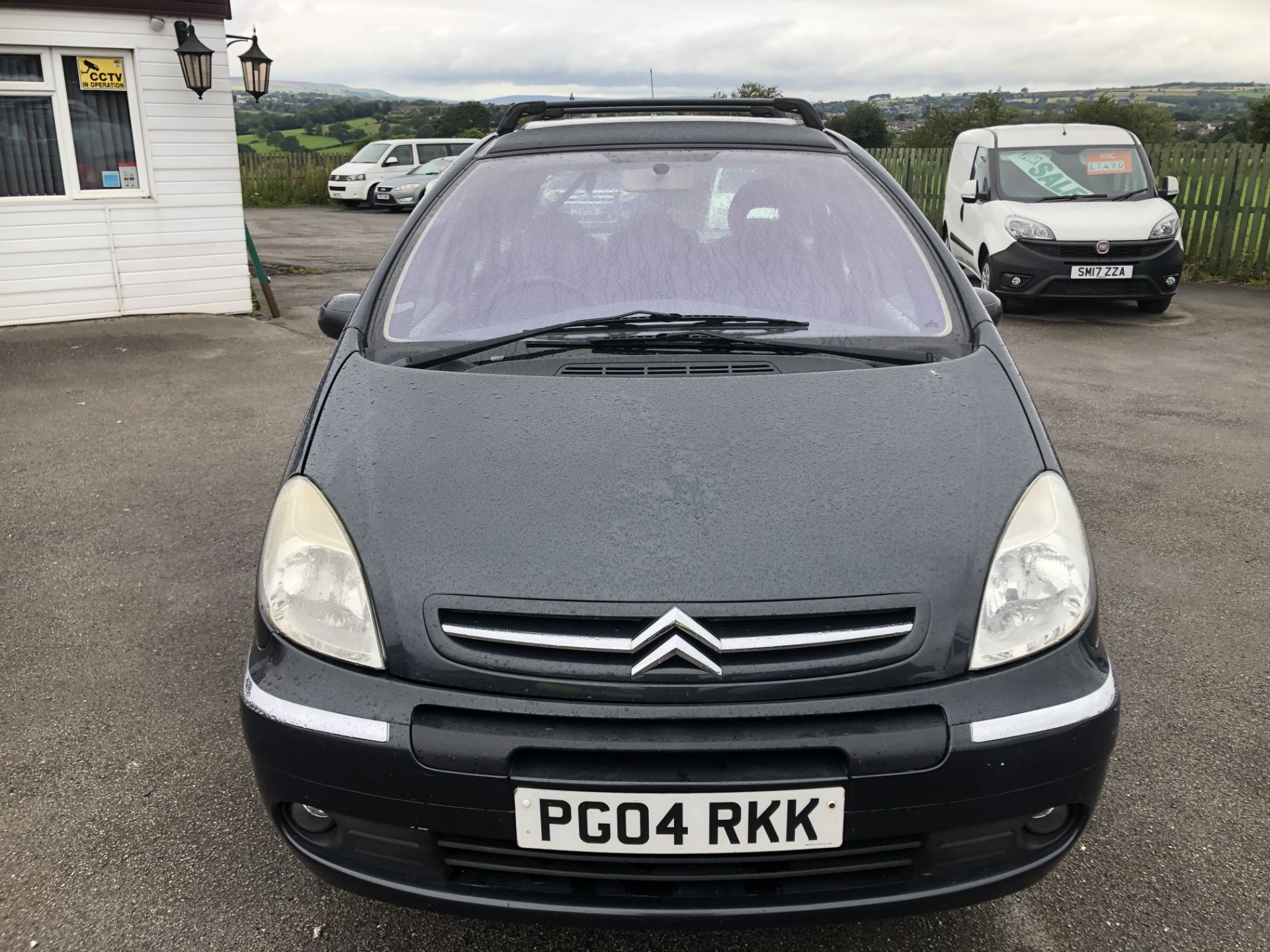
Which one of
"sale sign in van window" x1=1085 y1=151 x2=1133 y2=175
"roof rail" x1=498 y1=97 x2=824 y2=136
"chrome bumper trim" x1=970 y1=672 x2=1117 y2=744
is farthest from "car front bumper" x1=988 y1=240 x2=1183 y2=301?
"chrome bumper trim" x1=970 y1=672 x2=1117 y2=744

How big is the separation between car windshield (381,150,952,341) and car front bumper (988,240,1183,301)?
7.69 m

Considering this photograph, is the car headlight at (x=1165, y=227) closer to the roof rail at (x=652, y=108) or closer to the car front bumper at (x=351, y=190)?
the roof rail at (x=652, y=108)

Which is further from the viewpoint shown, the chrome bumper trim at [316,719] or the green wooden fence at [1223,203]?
the green wooden fence at [1223,203]

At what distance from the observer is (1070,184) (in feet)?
35.0

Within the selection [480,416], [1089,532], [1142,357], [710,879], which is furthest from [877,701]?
[1142,357]

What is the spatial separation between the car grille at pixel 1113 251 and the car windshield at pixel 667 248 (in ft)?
25.3

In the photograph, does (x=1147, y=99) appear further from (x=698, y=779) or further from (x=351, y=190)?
(x=698, y=779)

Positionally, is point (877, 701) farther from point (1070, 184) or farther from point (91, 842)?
point (1070, 184)

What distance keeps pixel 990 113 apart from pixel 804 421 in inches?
1867

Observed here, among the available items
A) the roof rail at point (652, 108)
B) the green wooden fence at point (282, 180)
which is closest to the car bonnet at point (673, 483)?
the roof rail at point (652, 108)

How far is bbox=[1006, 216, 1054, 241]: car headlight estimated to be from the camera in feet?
32.5

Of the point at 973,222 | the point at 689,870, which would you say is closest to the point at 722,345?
the point at 689,870

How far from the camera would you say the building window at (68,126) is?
9227 mm

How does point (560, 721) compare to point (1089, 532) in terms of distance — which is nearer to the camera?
point (560, 721)
